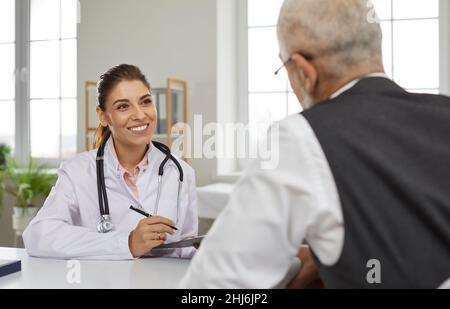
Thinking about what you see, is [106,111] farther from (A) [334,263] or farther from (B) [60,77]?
(B) [60,77]

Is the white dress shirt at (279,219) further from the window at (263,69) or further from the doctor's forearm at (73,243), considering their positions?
the window at (263,69)

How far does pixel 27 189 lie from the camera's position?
3.62 meters

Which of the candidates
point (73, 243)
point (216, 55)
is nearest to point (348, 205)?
point (73, 243)

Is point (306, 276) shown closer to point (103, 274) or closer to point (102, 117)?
point (103, 274)

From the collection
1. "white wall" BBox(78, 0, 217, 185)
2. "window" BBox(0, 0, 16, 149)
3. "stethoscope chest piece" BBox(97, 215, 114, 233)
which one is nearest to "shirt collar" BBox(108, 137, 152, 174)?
"stethoscope chest piece" BBox(97, 215, 114, 233)

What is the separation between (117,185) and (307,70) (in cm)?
97

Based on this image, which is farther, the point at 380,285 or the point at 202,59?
the point at 202,59

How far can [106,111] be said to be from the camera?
6.17 feet

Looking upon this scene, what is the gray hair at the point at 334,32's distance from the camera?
2.95 feet
